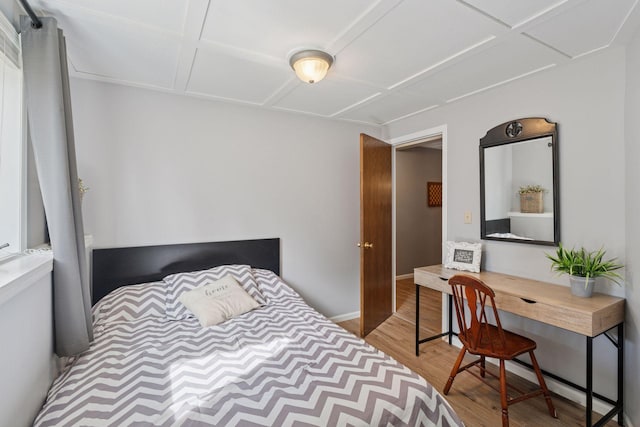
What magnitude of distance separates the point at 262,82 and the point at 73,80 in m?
1.41

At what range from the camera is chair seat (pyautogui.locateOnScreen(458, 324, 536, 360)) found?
192 centimetres

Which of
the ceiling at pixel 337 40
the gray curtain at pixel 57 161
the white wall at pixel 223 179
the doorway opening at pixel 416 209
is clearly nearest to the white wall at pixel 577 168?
the ceiling at pixel 337 40

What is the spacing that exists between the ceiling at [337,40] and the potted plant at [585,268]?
4.29 ft

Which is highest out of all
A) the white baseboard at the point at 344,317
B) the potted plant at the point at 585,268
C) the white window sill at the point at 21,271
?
the white window sill at the point at 21,271

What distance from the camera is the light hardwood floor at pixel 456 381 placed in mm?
1968

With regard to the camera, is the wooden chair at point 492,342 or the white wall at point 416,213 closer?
the wooden chair at point 492,342

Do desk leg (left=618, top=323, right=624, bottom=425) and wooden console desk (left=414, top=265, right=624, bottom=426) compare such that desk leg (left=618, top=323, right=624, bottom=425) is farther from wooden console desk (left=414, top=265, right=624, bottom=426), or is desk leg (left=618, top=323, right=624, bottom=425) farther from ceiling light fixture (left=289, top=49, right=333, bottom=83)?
ceiling light fixture (left=289, top=49, right=333, bottom=83)

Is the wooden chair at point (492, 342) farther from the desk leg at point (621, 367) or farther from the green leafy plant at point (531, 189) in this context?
the green leafy plant at point (531, 189)

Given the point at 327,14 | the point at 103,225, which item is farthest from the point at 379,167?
the point at 103,225

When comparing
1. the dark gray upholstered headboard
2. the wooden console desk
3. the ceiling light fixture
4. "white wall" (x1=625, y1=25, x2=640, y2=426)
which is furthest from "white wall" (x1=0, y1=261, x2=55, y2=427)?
"white wall" (x1=625, y1=25, x2=640, y2=426)

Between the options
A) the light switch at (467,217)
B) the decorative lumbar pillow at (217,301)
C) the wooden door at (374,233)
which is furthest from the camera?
the wooden door at (374,233)

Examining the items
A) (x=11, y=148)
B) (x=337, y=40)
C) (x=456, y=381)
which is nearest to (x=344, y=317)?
(x=456, y=381)

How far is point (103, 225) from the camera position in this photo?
242cm

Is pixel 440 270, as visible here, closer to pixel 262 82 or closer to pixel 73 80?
pixel 262 82
